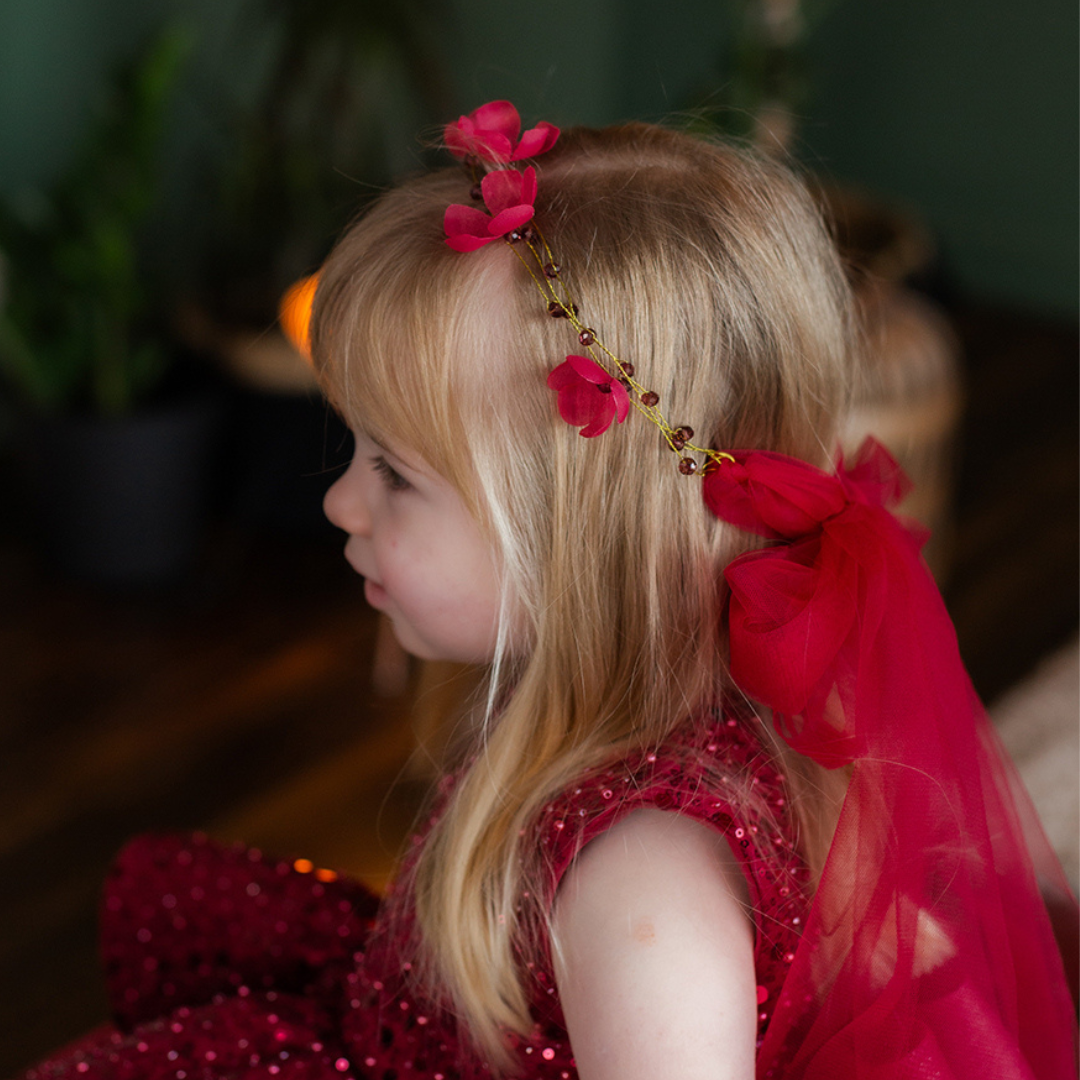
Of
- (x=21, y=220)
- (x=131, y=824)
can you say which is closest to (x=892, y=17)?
(x=21, y=220)

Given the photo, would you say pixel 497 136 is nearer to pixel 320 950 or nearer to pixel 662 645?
pixel 662 645

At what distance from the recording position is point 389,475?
80cm

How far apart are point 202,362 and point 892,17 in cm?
227

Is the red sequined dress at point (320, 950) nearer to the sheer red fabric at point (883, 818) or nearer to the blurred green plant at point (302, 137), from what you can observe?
the sheer red fabric at point (883, 818)

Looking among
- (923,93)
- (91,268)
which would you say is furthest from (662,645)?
(923,93)

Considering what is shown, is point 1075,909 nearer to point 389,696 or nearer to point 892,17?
point 389,696

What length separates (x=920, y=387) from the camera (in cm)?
181

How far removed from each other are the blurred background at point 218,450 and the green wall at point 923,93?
0.45 meters

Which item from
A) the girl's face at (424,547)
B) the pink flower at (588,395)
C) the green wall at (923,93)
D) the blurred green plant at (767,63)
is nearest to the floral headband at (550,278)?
the pink flower at (588,395)

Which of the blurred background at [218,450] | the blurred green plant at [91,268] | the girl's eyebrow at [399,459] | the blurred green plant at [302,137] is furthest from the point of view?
the blurred green plant at [302,137]

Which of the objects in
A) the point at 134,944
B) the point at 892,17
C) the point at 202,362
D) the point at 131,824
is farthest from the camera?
the point at 892,17

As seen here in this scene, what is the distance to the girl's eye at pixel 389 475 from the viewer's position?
79cm

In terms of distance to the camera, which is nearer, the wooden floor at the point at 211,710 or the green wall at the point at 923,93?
the wooden floor at the point at 211,710

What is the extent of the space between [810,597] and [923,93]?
10.5 ft
